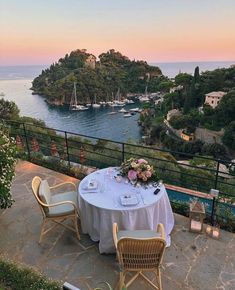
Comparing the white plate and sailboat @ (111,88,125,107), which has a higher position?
the white plate

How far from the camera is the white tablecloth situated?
2.59 m

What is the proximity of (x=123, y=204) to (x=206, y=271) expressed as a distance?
1.20 metres

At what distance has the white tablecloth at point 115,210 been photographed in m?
2.59

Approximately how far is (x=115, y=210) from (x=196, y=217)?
4.32 ft

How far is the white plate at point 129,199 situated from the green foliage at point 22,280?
1.04 m

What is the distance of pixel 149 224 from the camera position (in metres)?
2.65

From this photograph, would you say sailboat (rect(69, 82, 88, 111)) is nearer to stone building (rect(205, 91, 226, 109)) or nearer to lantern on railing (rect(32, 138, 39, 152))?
stone building (rect(205, 91, 226, 109))

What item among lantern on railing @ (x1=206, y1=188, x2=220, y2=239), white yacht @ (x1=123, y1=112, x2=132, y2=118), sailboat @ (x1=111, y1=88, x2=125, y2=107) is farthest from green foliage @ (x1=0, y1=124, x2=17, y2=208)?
sailboat @ (x1=111, y1=88, x2=125, y2=107)

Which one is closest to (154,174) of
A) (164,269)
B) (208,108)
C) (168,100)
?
(164,269)

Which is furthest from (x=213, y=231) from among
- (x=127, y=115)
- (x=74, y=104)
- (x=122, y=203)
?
(x=74, y=104)

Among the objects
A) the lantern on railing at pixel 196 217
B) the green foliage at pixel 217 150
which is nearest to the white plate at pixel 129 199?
the lantern on railing at pixel 196 217

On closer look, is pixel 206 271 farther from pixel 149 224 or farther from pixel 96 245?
pixel 96 245

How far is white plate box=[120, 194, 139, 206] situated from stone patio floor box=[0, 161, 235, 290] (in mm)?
731

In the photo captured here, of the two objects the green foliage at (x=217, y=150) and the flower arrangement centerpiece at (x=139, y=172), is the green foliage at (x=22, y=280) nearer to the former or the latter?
the flower arrangement centerpiece at (x=139, y=172)
